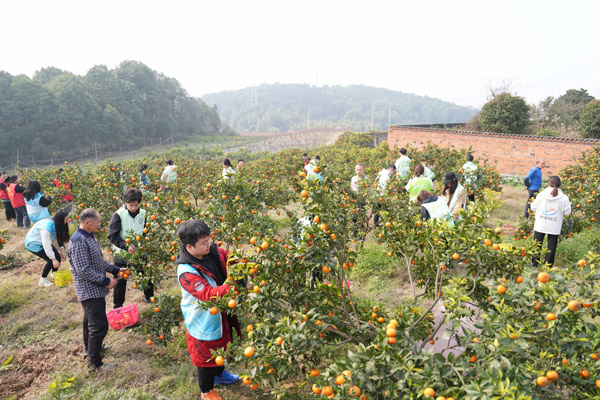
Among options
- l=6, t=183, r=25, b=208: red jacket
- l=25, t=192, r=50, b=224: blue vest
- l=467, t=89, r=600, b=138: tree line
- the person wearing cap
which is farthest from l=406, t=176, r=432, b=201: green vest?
l=467, t=89, r=600, b=138: tree line

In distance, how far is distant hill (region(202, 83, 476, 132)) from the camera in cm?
9356

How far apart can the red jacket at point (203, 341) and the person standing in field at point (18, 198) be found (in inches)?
304

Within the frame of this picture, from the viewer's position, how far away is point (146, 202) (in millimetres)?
3805

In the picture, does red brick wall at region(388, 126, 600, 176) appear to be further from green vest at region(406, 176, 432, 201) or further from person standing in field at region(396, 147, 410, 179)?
green vest at region(406, 176, 432, 201)

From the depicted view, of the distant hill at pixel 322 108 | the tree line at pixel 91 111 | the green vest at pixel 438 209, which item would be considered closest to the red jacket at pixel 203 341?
the green vest at pixel 438 209

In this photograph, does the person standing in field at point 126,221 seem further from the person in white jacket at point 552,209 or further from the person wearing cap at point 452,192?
the person in white jacket at point 552,209

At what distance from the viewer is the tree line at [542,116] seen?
15.5 metres

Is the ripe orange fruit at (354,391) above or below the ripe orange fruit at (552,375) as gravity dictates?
below

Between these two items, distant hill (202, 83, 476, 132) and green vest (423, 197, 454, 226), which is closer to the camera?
green vest (423, 197, 454, 226)

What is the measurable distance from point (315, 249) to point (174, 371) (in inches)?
93.3

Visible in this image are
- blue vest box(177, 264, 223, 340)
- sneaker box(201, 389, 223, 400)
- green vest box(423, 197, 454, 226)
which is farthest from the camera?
green vest box(423, 197, 454, 226)

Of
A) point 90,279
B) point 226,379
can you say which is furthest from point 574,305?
point 90,279

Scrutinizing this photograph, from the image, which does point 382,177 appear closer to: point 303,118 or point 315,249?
point 315,249

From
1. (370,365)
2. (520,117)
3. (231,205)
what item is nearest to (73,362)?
(231,205)
